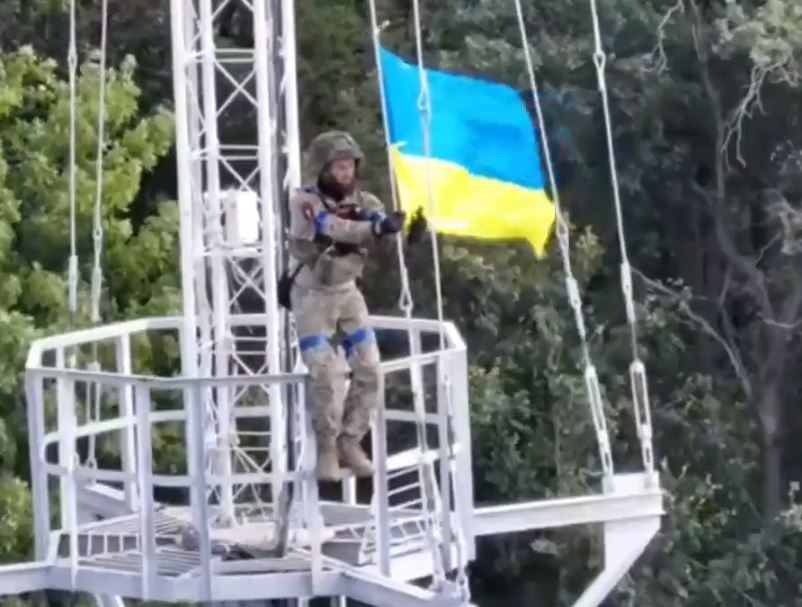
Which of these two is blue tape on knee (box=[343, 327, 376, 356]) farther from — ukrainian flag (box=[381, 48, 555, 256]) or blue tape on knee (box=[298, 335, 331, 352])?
ukrainian flag (box=[381, 48, 555, 256])

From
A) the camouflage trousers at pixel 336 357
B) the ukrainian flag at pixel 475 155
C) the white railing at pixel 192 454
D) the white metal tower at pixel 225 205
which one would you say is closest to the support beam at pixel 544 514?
the white railing at pixel 192 454

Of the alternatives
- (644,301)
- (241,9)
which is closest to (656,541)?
(644,301)

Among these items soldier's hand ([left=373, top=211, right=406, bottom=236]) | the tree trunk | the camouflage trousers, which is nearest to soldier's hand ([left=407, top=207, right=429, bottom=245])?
soldier's hand ([left=373, top=211, right=406, bottom=236])

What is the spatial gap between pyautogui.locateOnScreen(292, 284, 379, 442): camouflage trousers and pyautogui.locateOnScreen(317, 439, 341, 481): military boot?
20mm

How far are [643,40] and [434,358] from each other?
7873 mm

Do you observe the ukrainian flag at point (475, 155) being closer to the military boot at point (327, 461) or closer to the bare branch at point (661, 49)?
the military boot at point (327, 461)

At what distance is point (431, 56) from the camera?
13.9 meters

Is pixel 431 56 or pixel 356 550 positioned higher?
pixel 431 56

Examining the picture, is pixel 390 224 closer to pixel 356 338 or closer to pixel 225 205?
pixel 356 338

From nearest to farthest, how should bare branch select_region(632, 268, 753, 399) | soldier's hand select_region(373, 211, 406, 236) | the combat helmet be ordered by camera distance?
soldier's hand select_region(373, 211, 406, 236) → the combat helmet → bare branch select_region(632, 268, 753, 399)

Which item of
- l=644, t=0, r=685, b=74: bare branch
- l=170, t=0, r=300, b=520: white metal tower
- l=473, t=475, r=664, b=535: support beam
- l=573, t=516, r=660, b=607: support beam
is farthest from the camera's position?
l=644, t=0, r=685, b=74: bare branch

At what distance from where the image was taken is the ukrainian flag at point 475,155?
7.91 metres

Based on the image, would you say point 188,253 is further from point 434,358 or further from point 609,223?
point 609,223

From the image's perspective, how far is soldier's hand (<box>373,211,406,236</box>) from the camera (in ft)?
19.3
